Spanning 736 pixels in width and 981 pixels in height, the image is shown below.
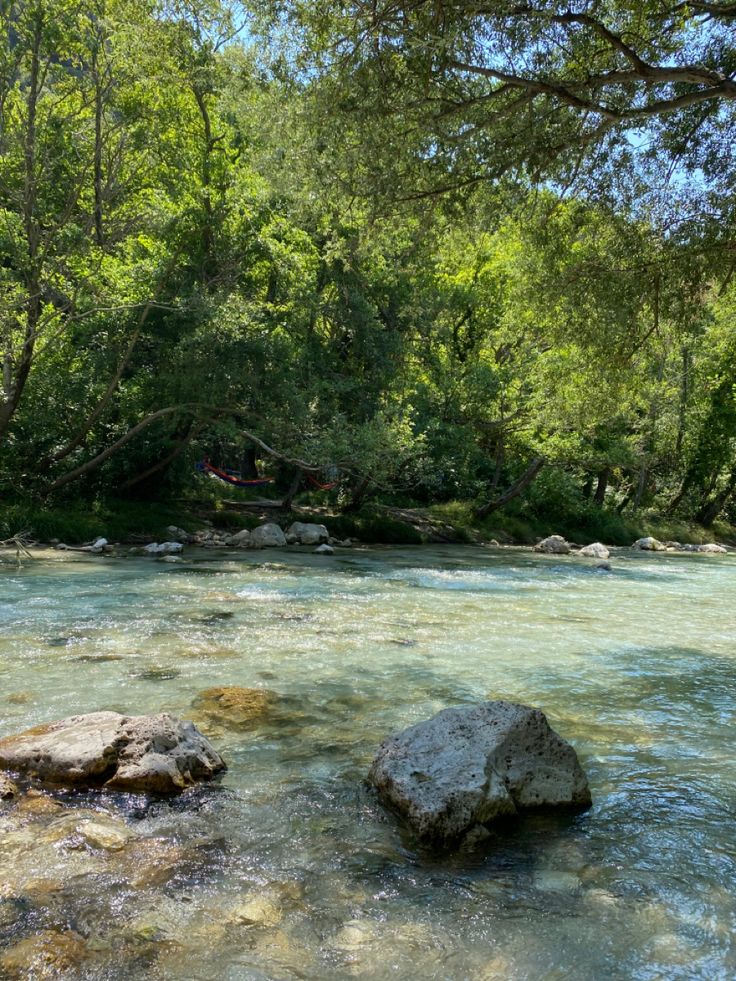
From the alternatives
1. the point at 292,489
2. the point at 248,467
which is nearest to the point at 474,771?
the point at 292,489

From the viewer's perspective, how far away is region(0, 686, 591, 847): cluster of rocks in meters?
3.88

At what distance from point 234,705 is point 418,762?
2.15 m

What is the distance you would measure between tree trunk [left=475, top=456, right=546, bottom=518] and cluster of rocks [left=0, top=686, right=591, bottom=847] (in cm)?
2116

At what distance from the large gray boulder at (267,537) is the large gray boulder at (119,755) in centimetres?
1423

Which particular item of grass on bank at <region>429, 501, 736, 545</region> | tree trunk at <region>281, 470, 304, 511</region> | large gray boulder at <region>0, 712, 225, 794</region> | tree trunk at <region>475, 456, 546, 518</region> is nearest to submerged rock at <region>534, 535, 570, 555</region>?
grass on bank at <region>429, 501, 736, 545</region>

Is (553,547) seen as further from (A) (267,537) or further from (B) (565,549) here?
(A) (267,537)

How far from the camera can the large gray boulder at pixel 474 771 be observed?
377 cm

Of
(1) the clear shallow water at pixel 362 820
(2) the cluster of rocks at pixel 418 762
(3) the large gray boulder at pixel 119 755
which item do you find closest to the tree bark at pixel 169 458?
(1) the clear shallow water at pixel 362 820

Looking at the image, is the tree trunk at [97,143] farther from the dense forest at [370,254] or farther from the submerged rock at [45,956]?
the submerged rock at [45,956]

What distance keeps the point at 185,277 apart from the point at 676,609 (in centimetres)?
1319

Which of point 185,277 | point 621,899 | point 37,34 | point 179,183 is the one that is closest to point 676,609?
point 621,899

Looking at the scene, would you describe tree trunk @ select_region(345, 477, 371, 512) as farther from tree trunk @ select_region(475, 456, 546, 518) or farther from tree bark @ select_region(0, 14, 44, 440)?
tree bark @ select_region(0, 14, 44, 440)

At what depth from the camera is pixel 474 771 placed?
3.98 meters

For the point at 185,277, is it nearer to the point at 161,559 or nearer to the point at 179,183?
the point at 179,183
